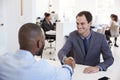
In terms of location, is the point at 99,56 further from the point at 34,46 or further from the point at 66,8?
the point at 66,8

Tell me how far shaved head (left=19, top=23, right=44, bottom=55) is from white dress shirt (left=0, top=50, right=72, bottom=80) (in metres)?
0.05

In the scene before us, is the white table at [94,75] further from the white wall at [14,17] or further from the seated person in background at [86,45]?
the white wall at [14,17]

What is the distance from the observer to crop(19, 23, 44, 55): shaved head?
1.19 meters

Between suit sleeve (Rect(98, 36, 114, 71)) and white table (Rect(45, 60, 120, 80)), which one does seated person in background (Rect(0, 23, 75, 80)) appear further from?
suit sleeve (Rect(98, 36, 114, 71))

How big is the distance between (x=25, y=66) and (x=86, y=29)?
146cm

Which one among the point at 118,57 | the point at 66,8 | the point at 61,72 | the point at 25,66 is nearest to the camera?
the point at 25,66

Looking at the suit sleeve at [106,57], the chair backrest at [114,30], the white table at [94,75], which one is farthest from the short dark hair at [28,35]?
the chair backrest at [114,30]

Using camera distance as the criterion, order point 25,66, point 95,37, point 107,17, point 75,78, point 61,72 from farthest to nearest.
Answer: point 107,17 < point 95,37 < point 75,78 < point 61,72 < point 25,66

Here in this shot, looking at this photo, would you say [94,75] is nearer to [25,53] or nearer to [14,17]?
[25,53]

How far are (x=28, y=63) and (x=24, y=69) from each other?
0.13 feet

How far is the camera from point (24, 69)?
3.59 ft

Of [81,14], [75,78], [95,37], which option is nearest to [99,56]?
[95,37]

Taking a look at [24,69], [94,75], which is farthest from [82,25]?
[24,69]

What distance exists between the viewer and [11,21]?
4.97m
